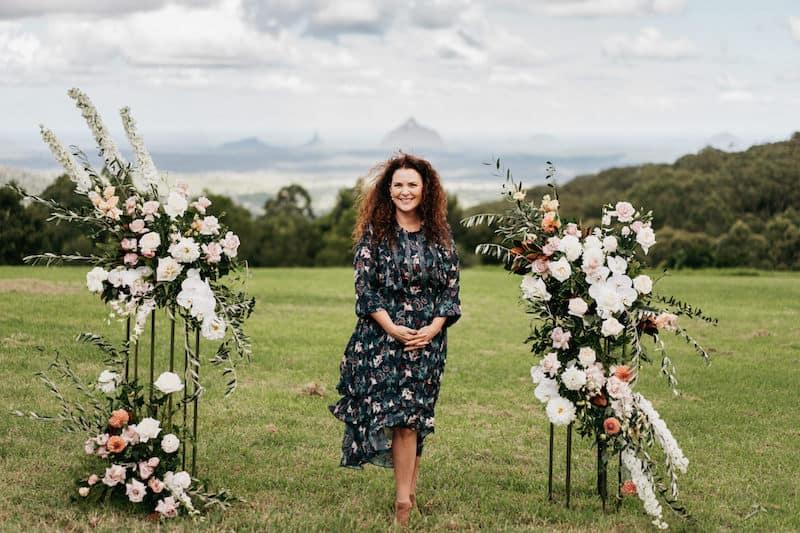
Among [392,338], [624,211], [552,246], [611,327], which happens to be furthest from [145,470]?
[624,211]

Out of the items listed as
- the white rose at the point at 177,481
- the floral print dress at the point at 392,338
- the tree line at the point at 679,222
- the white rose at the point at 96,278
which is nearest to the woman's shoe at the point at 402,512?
the floral print dress at the point at 392,338

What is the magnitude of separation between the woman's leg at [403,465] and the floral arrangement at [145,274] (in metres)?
1.19

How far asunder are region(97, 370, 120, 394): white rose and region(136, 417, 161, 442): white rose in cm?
35

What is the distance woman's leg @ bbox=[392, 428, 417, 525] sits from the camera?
21.8ft

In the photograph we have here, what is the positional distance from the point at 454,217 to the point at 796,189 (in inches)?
843

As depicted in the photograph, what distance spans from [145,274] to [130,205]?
1.53ft

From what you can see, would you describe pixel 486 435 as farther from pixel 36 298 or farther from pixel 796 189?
pixel 796 189

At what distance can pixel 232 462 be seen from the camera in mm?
8203

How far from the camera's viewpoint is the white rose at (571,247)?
21.2 feet

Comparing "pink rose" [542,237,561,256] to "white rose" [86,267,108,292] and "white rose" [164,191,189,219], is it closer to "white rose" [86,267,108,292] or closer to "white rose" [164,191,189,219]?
"white rose" [164,191,189,219]

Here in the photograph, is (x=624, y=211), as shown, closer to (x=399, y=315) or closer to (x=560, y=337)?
(x=560, y=337)

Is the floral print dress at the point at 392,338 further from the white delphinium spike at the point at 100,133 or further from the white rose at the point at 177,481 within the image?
the white delphinium spike at the point at 100,133

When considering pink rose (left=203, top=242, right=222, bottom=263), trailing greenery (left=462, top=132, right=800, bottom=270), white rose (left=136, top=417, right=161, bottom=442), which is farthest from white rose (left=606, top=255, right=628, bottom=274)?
trailing greenery (left=462, top=132, right=800, bottom=270)

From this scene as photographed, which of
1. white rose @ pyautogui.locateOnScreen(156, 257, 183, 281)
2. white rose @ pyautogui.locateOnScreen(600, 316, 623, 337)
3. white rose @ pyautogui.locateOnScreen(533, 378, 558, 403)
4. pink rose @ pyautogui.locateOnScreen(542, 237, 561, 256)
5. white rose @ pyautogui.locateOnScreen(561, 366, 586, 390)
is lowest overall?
white rose @ pyautogui.locateOnScreen(533, 378, 558, 403)
